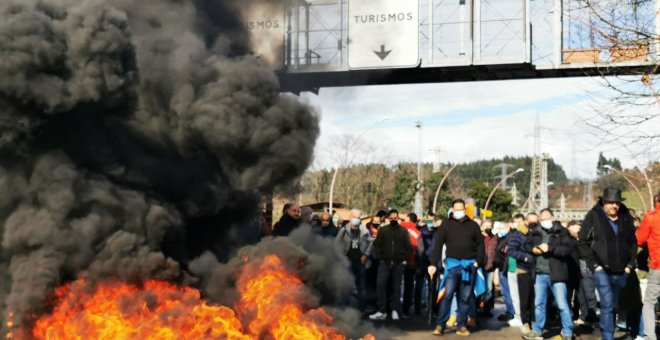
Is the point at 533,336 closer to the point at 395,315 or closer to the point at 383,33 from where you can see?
the point at 395,315

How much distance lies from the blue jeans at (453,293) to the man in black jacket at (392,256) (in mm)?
1543

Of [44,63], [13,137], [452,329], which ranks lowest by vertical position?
[452,329]

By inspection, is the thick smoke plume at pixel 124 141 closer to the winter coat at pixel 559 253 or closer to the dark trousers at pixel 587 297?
the winter coat at pixel 559 253

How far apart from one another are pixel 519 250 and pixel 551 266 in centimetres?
146

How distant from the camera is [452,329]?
468 inches

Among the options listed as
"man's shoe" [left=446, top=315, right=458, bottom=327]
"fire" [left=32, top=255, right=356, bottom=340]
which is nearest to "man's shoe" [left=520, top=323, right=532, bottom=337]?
"man's shoe" [left=446, top=315, right=458, bottom=327]

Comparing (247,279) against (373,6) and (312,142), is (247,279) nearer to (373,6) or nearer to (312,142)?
(312,142)

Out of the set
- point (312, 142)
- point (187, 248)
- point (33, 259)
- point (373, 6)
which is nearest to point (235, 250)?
point (187, 248)

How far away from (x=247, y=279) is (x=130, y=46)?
2806mm

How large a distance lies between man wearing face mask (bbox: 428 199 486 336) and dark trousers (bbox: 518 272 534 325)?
4.09 feet

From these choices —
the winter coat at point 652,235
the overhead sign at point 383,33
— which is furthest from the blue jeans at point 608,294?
the overhead sign at point 383,33

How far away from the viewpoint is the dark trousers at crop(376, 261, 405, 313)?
12719mm

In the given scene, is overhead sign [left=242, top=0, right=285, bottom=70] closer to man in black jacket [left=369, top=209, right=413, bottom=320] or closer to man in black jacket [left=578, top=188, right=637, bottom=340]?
man in black jacket [left=369, top=209, right=413, bottom=320]

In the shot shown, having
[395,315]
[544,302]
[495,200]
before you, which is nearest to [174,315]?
[544,302]
